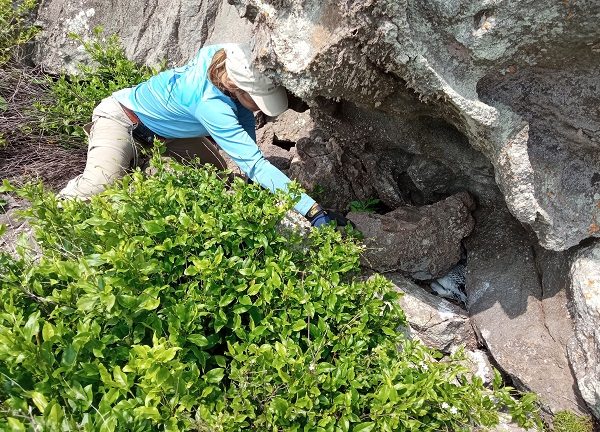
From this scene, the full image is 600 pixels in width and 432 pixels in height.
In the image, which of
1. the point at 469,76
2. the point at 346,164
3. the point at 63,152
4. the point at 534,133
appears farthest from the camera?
the point at 63,152

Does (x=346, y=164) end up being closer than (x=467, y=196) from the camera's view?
No

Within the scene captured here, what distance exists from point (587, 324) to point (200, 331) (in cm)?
236

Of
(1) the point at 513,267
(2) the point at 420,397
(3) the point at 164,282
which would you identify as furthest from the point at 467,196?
(3) the point at 164,282

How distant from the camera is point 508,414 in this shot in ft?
9.99

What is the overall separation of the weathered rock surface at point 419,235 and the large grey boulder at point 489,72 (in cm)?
76

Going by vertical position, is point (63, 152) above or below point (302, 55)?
below

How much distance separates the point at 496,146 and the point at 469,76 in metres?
0.46

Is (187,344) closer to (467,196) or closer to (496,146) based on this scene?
(496,146)

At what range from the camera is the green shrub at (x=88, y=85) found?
5.33 metres

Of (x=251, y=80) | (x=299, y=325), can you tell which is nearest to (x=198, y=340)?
(x=299, y=325)

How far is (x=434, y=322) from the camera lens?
11.9 feet

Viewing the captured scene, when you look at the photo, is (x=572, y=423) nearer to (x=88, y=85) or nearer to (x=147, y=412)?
(x=147, y=412)

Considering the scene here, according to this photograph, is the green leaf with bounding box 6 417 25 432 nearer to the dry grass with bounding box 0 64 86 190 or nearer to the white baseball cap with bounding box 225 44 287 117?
the white baseball cap with bounding box 225 44 287 117

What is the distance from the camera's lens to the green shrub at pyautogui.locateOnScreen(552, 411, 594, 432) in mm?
3111
